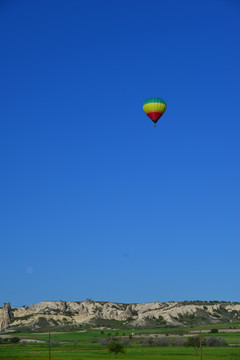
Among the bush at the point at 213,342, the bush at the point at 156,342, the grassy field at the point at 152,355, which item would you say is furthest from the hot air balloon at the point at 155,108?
the bush at the point at 156,342

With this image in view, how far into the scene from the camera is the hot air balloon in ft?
322

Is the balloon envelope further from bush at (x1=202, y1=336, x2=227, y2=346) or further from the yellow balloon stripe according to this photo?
bush at (x1=202, y1=336, x2=227, y2=346)

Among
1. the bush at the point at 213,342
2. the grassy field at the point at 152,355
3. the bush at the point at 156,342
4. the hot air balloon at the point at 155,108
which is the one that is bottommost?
the grassy field at the point at 152,355

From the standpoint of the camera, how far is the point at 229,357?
9925 cm

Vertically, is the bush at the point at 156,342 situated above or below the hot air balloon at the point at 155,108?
below

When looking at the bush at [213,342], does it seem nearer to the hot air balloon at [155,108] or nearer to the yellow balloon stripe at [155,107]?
the hot air balloon at [155,108]

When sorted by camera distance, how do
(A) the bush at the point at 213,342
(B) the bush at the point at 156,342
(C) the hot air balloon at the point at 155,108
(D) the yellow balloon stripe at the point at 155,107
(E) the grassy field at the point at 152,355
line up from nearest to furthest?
(C) the hot air balloon at the point at 155,108, (D) the yellow balloon stripe at the point at 155,107, (E) the grassy field at the point at 152,355, (A) the bush at the point at 213,342, (B) the bush at the point at 156,342

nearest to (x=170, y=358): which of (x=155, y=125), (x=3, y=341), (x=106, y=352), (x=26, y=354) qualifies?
(x=106, y=352)

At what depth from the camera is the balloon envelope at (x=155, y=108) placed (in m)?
98.0

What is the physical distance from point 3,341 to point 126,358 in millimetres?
73612

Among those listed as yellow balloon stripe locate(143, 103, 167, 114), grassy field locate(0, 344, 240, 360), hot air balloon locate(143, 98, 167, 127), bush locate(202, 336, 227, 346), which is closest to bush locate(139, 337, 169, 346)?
bush locate(202, 336, 227, 346)

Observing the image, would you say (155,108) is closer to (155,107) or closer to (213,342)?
(155,107)

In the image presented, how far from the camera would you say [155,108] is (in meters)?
98.2

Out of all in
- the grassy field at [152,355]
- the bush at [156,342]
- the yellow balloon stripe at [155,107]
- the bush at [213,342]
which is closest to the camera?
the yellow balloon stripe at [155,107]
